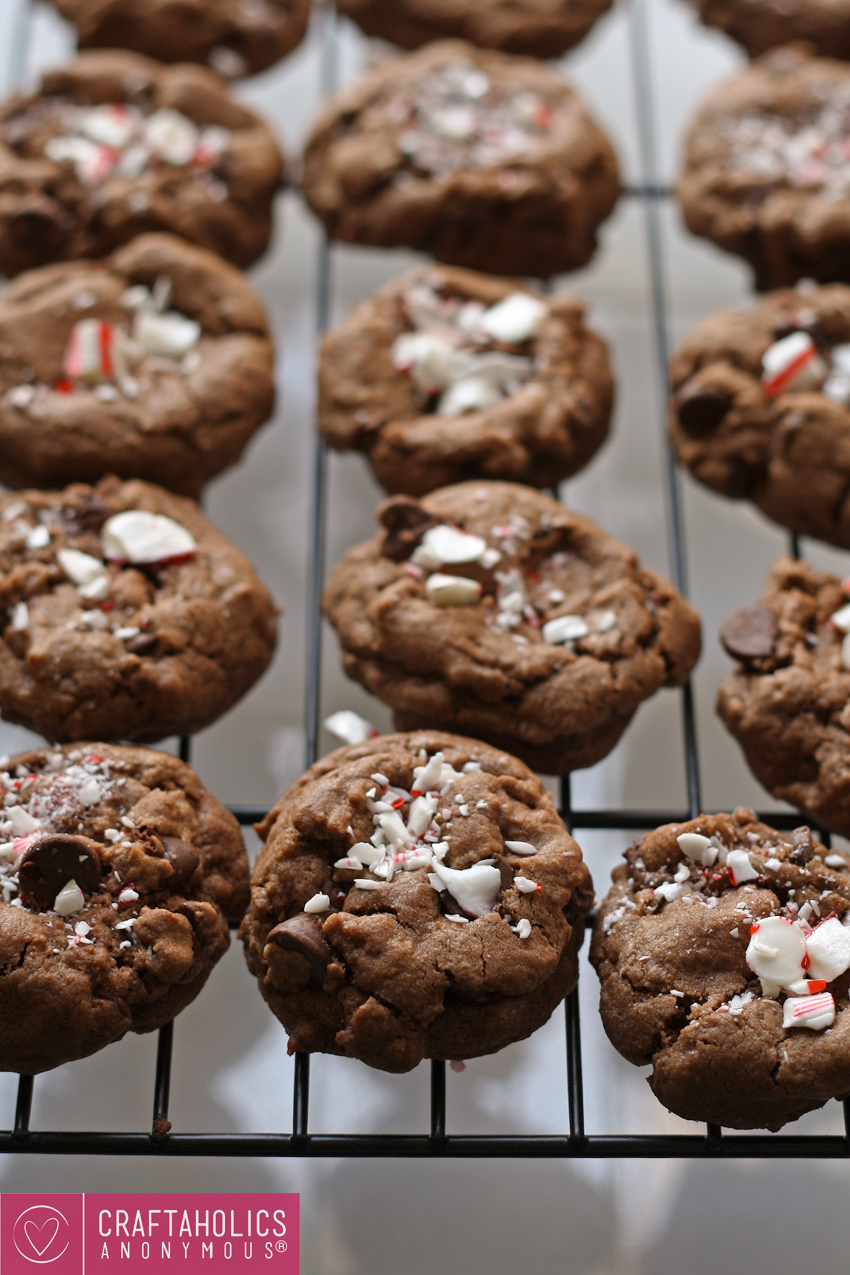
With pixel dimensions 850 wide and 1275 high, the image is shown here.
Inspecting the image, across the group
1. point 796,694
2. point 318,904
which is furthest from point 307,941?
point 796,694

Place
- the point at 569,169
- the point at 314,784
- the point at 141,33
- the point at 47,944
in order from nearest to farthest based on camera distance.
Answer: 1. the point at 47,944
2. the point at 314,784
3. the point at 569,169
4. the point at 141,33

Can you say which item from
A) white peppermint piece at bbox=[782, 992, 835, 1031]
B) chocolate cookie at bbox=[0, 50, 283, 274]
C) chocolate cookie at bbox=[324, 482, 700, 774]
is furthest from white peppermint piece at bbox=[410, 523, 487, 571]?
chocolate cookie at bbox=[0, 50, 283, 274]

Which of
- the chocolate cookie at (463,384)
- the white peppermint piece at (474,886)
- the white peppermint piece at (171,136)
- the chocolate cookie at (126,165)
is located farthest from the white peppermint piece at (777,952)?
the white peppermint piece at (171,136)

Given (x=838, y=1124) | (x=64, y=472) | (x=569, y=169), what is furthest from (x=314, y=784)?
(x=569, y=169)

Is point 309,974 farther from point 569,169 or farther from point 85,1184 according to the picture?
point 569,169

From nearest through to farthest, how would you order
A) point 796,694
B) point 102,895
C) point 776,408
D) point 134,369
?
point 102,895
point 796,694
point 776,408
point 134,369

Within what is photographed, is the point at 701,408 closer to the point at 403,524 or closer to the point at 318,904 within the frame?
the point at 403,524

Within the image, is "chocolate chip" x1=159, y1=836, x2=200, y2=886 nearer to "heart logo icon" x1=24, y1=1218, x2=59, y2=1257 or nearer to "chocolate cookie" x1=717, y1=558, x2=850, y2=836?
"heart logo icon" x1=24, y1=1218, x2=59, y2=1257
